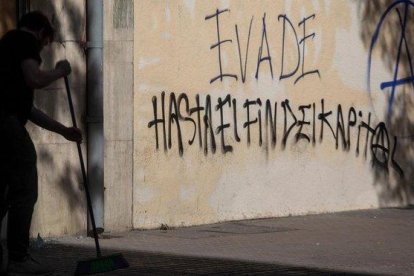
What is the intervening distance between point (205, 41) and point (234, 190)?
65.3 inches

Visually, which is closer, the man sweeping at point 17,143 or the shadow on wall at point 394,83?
the man sweeping at point 17,143

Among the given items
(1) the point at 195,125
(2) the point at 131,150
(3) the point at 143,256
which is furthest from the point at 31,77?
(1) the point at 195,125

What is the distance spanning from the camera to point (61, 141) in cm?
1121

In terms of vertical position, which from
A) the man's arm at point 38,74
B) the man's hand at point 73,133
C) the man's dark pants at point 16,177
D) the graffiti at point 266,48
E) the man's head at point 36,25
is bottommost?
the man's dark pants at point 16,177

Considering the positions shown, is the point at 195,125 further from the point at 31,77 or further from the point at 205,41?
the point at 31,77

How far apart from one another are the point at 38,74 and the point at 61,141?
3.38m

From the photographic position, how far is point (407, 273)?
8969mm

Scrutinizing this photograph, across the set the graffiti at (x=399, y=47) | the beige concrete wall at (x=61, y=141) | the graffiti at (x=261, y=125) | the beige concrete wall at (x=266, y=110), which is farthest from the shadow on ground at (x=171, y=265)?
the graffiti at (x=399, y=47)

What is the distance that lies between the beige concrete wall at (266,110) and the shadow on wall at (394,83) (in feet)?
0.07

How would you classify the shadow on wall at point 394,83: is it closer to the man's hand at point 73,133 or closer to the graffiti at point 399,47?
the graffiti at point 399,47

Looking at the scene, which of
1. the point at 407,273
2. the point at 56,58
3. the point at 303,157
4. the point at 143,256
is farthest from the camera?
the point at 303,157

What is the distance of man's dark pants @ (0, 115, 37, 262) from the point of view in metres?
8.01

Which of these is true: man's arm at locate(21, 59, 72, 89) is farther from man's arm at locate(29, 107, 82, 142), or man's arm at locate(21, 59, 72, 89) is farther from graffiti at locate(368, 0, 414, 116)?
graffiti at locate(368, 0, 414, 116)

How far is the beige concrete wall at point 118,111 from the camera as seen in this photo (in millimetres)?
11547
